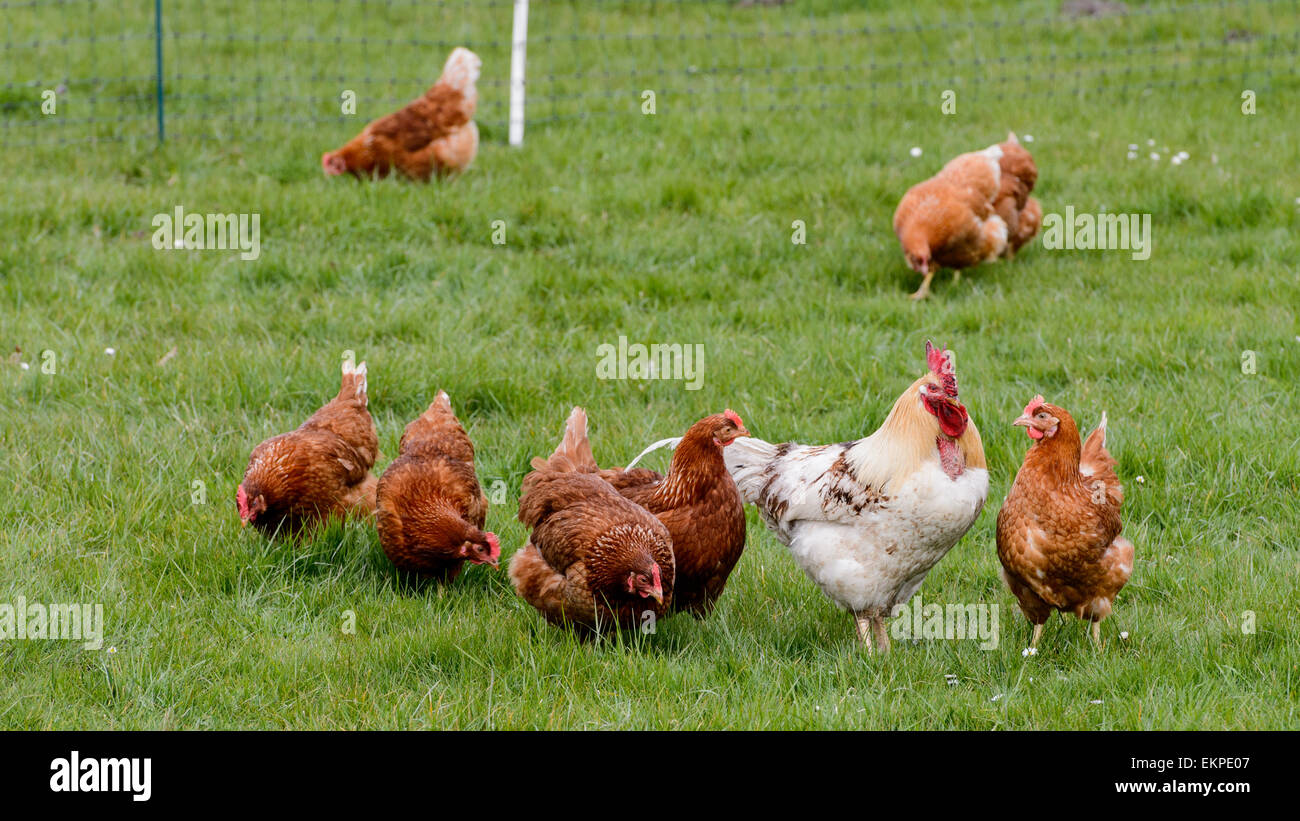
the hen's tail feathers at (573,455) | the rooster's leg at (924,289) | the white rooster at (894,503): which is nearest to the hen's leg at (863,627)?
the white rooster at (894,503)

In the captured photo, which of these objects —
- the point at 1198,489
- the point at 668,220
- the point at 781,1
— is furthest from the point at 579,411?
the point at 781,1

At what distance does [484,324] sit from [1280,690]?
15.3 feet

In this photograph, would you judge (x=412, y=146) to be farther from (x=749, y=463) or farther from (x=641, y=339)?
(x=749, y=463)

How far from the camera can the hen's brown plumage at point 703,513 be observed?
15.5 feet

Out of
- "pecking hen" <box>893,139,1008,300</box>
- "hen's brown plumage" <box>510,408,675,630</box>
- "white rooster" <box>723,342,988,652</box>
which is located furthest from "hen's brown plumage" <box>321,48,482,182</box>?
"white rooster" <box>723,342,988,652</box>

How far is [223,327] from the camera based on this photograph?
726 cm

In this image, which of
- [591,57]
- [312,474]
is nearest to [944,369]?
[312,474]

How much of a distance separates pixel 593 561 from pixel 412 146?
5880 millimetres

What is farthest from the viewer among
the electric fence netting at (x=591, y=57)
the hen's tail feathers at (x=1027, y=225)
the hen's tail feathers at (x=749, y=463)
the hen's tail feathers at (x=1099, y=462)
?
the electric fence netting at (x=591, y=57)

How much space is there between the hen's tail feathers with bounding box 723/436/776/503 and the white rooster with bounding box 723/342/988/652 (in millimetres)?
336

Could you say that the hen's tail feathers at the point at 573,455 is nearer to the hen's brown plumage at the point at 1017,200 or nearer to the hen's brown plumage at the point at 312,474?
the hen's brown plumage at the point at 312,474

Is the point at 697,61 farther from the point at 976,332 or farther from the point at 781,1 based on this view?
the point at 976,332

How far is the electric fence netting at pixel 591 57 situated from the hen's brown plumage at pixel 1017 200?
8.63 ft
